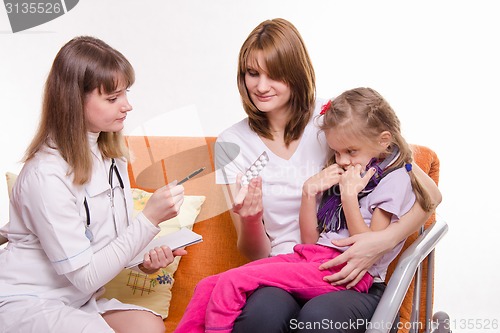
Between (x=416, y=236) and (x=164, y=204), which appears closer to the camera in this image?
(x=164, y=204)

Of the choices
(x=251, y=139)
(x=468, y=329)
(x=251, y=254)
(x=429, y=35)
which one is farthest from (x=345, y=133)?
(x=468, y=329)

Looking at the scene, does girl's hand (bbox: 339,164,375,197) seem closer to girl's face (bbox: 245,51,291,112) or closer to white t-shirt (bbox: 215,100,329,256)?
white t-shirt (bbox: 215,100,329,256)

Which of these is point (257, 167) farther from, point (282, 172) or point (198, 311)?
point (198, 311)

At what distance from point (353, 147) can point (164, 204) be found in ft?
1.61

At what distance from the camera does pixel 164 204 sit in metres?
1.58

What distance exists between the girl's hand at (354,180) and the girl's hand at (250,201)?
211mm

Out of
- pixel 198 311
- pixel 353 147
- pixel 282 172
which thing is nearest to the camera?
pixel 198 311

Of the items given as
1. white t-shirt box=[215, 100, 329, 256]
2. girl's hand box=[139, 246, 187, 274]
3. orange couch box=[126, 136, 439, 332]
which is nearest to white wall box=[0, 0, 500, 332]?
orange couch box=[126, 136, 439, 332]

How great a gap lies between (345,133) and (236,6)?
119cm

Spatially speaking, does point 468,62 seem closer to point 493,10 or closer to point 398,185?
point 493,10

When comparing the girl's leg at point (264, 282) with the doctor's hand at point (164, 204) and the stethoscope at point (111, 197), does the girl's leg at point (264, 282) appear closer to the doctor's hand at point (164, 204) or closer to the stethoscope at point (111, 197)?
the doctor's hand at point (164, 204)

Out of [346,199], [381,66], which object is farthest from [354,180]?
[381,66]

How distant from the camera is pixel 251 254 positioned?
6.10 feet

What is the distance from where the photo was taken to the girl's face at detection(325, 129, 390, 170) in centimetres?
164
